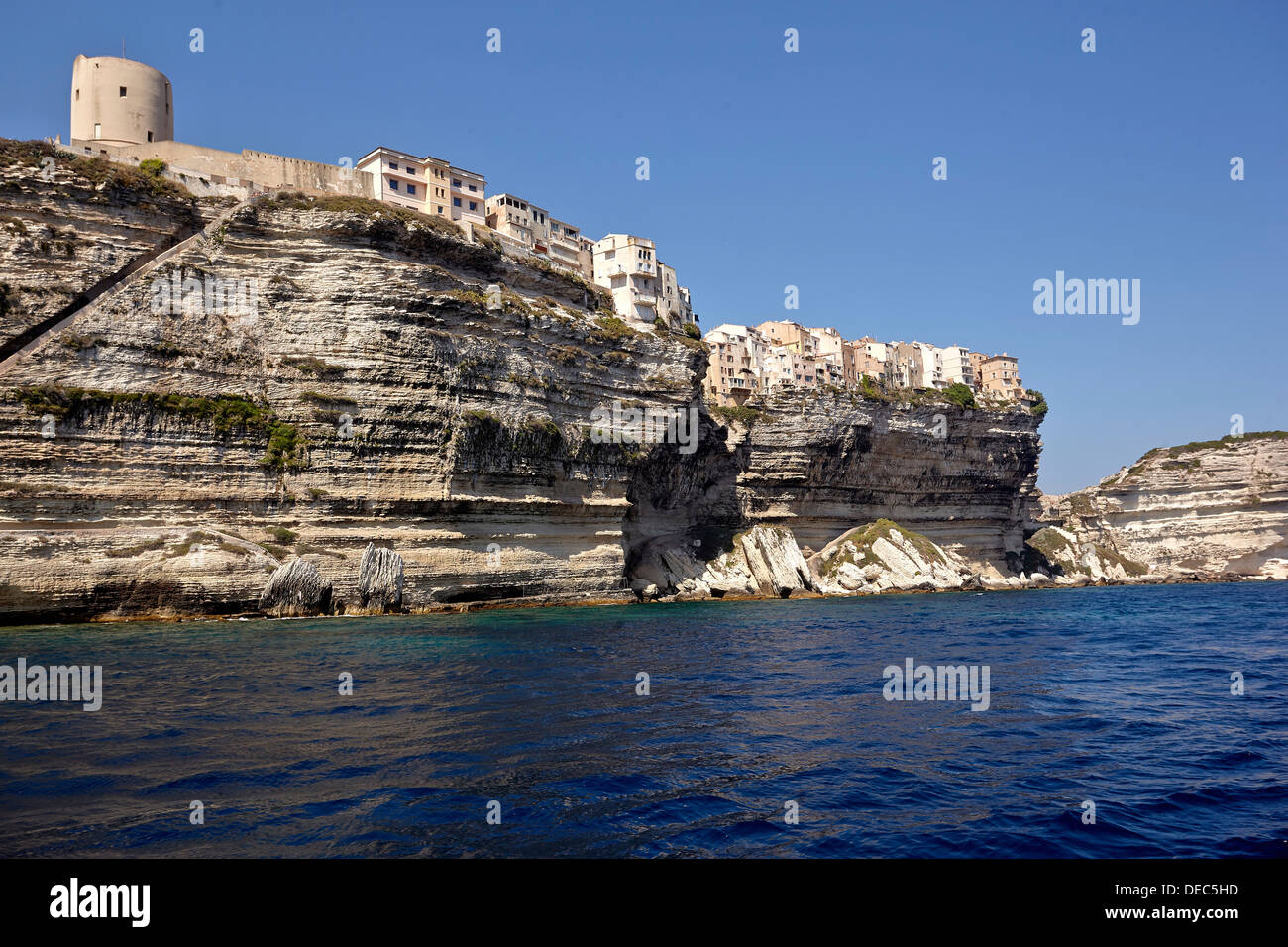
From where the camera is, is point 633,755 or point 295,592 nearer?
point 633,755

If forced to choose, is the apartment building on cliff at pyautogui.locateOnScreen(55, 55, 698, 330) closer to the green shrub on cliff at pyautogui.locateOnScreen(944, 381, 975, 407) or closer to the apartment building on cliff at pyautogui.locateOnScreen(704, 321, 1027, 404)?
the apartment building on cliff at pyautogui.locateOnScreen(704, 321, 1027, 404)

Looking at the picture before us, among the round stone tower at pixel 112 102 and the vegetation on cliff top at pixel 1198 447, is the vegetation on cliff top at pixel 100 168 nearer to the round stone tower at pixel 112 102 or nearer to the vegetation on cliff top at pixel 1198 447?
the round stone tower at pixel 112 102

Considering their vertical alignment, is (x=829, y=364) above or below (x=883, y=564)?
above

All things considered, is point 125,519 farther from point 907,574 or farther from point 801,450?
point 907,574

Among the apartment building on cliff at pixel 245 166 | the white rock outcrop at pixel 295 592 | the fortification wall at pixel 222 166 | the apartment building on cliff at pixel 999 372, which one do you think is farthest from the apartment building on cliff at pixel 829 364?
the white rock outcrop at pixel 295 592

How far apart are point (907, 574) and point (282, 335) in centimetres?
5114

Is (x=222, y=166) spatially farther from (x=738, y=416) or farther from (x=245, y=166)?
(x=738, y=416)

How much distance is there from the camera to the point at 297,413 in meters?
39.2

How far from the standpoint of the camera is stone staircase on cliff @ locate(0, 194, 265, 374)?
34969mm

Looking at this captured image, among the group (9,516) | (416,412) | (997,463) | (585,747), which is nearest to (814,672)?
(585,747)

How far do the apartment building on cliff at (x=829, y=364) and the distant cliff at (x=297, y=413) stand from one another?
31.5 meters

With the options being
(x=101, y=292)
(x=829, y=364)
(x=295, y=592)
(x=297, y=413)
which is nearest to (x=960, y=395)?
(x=829, y=364)

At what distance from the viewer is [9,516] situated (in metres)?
31.7

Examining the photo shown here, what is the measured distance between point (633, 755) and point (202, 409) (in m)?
32.8
